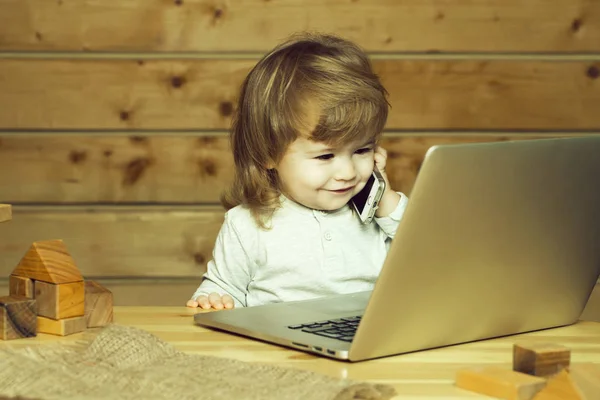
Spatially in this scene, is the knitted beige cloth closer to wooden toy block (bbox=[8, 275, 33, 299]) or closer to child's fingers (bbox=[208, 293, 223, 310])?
wooden toy block (bbox=[8, 275, 33, 299])

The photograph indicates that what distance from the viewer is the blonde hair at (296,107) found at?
164 cm

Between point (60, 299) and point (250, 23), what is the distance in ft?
5.39

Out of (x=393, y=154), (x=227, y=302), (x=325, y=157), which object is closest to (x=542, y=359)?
(x=227, y=302)

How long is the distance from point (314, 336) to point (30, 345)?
0.32 m

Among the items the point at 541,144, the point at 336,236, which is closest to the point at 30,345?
the point at 541,144

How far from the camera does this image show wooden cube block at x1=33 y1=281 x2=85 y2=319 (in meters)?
1.16

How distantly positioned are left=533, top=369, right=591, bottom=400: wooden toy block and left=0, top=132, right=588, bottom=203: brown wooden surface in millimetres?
1880

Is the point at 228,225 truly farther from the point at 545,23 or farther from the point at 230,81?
the point at 545,23

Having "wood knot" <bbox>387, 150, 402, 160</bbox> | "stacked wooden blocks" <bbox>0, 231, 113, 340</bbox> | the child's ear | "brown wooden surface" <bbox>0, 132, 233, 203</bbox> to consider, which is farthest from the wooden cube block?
"wood knot" <bbox>387, 150, 402, 160</bbox>

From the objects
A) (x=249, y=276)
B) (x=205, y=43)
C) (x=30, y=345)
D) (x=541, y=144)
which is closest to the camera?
(x=541, y=144)

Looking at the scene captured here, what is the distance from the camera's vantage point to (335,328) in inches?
44.6

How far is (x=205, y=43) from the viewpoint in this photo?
2691mm

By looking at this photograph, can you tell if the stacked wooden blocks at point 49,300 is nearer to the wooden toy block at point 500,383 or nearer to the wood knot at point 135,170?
the wooden toy block at point 500,383

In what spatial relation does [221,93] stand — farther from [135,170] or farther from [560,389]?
[560,389]
